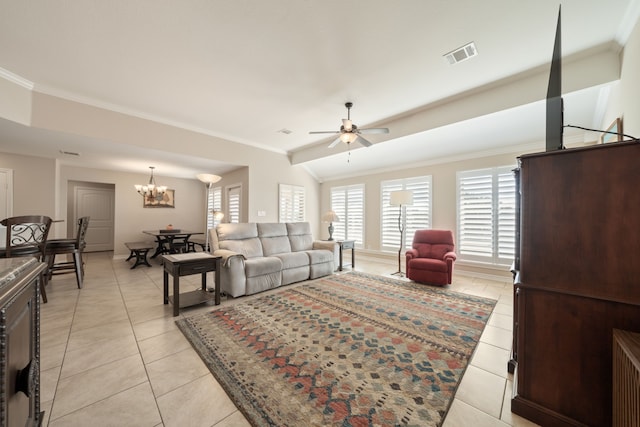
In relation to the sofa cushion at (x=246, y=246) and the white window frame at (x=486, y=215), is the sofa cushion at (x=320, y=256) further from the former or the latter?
the white window frame at (x=486, y=215)

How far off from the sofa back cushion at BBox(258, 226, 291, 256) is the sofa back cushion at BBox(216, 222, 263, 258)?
0.37 feet

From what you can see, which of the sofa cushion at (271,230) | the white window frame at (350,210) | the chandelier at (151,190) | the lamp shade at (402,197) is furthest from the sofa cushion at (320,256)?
the chandelier at (151,190)

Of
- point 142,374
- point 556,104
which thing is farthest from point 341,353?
point 556,104

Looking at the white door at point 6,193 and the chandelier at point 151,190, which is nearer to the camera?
the white door at point 6,193

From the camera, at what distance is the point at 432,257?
14.2 feet

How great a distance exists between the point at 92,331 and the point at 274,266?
6.83 ft

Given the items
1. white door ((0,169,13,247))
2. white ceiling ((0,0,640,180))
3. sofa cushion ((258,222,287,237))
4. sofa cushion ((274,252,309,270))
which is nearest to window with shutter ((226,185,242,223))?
sofa cushion ((258,222,287,237))

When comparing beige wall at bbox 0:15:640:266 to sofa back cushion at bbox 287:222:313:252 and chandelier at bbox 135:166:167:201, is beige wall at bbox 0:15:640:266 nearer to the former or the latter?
chandelier at bbox 135:166:167:201

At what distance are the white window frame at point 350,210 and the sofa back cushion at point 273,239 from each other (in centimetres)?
249

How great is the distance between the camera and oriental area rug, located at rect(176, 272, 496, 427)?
1436 mm

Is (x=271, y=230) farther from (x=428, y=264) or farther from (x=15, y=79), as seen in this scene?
(x=15, y=79)

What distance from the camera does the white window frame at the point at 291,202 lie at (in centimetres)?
617

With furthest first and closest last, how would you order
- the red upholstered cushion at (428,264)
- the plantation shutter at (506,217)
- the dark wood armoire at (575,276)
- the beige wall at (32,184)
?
1. the beige wall at (32,184)
2. the plantation shutter at (506,217)
3. the red upholstered cushion at (428,264)
4. the dark wood armoire at (575,276)

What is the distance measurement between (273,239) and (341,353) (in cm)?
274
